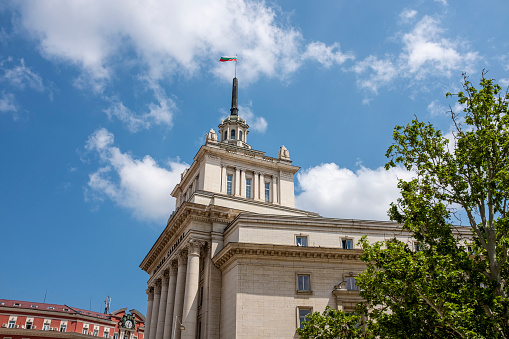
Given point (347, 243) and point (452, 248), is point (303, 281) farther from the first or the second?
point (452, 248)

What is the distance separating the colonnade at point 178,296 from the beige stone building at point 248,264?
103 mm

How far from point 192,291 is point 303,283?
1132 centimetres

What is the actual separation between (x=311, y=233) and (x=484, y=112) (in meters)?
24.7

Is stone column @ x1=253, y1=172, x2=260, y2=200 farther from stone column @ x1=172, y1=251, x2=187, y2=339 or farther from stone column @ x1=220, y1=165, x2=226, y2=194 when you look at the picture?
stone column @ x1=172, y1=251, x2=187, y2=339

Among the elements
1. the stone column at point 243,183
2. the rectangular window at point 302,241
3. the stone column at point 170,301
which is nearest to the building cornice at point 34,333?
the stone column at point 170,301

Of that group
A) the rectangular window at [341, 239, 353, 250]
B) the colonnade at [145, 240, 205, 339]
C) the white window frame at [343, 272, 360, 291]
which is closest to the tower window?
the colonnade at [145, 240, 205, 339]

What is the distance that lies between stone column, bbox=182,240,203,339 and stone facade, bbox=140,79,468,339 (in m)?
0.10

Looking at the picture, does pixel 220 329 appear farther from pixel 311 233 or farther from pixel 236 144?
pixel 236 144

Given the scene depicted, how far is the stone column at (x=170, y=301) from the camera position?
2057 inches

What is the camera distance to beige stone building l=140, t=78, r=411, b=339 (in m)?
44.1

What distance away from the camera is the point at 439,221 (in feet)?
87.5

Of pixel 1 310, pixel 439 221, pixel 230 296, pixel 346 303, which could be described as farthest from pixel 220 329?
pixel 1 310

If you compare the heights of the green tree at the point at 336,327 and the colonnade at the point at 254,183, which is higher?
the colonnade at the point at 254,183

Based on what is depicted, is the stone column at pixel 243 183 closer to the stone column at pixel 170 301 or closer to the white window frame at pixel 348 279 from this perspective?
the stone column at pixel 170 301
